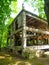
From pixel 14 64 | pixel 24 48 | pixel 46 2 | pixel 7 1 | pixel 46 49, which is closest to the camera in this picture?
pixel 46 2

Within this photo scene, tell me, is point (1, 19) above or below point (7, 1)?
below

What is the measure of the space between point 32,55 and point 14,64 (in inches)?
133

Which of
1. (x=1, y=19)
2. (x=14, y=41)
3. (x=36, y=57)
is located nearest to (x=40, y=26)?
(x=14, y=41)

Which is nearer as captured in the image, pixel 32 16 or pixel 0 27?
pixel 0 27

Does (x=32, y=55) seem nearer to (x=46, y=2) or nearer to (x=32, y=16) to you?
(x=32, y=16)

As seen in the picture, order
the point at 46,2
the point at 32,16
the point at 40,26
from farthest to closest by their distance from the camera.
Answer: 1. the point at 40,26
2. the point at 32,16
3. the point at 46,2

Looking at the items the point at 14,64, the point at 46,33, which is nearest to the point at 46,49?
the point at 46,33

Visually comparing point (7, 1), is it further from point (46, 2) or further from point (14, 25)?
point (14, 25)

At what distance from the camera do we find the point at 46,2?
9.45m

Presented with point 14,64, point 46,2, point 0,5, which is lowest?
point 14,64

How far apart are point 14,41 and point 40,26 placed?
525 cm

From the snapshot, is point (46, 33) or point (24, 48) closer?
point (24, 48)

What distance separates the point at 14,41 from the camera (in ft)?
84.0

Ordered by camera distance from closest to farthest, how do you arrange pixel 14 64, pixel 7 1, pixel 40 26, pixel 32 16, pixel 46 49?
pixel 14 64 < pixel 7 1 < pixel 32 16 < pixel 46 49 < pixel 40 26
